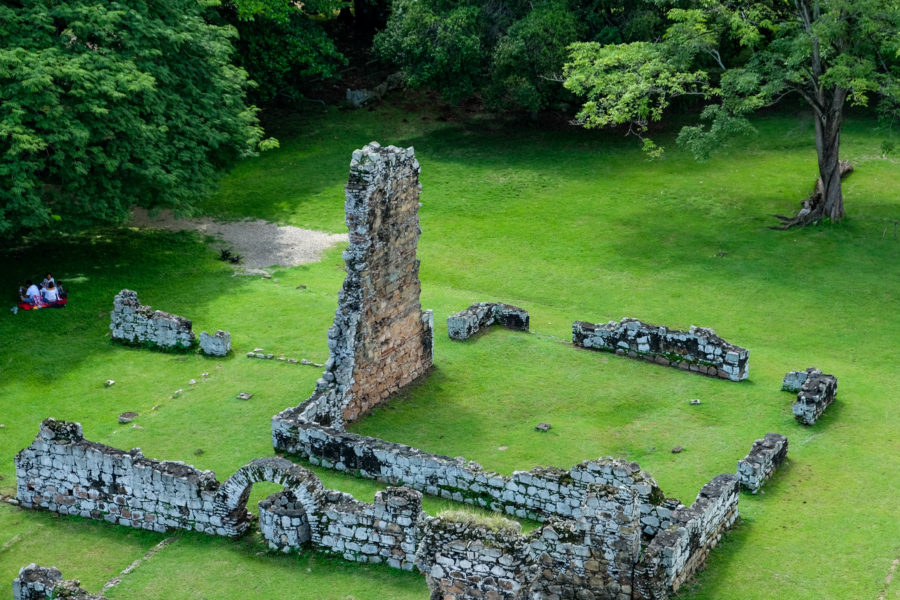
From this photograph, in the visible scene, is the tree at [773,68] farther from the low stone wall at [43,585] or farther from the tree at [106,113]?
the low stone wall at [43,585]

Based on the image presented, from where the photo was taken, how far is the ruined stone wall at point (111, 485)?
64.5 ft

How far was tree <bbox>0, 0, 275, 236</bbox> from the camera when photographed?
1137 inches

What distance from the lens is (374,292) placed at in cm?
2339

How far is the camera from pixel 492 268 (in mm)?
32750

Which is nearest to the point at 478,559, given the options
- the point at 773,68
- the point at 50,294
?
the point at 50,294

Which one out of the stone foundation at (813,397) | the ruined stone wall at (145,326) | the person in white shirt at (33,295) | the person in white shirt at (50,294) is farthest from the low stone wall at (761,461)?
the person in white shirt at (33,295)

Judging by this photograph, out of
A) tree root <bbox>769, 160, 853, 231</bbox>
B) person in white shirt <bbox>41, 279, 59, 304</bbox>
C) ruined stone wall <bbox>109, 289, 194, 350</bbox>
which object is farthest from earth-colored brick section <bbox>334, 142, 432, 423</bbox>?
tree root <bbox>769, 160, 853, 231</bbox>

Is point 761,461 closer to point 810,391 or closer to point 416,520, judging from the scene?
point 810,391

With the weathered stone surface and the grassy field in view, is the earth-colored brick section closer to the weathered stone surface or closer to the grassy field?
the grassy field

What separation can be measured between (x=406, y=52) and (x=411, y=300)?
1914 centimetres

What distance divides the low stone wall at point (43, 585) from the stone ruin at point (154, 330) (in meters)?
9.65

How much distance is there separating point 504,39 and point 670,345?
17493 millimetres

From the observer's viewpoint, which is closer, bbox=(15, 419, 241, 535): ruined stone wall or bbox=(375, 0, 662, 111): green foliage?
bbox=(15, 419, 241, 535): ruined stone wall

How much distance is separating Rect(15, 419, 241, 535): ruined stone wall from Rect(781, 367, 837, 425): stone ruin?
1118cm
